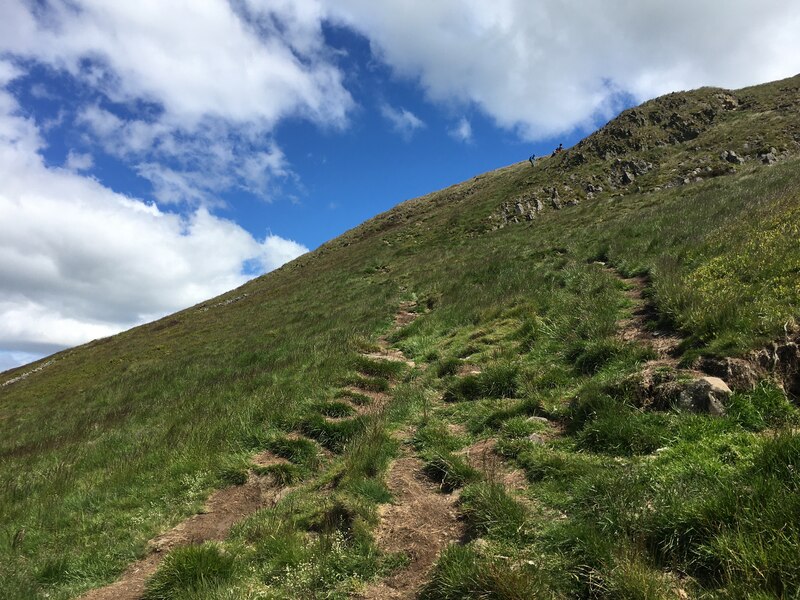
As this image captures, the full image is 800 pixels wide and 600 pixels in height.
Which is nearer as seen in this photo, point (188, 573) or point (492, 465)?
point (188, 573)

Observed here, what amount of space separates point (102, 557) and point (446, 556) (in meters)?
4.79

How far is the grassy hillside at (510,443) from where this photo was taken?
3.98 m

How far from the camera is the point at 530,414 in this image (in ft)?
25.2

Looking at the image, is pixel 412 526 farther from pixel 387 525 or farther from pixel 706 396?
pixel 706 396

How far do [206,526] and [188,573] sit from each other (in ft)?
5.24

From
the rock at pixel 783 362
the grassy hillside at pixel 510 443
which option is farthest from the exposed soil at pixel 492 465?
the rock at pixel 783 362

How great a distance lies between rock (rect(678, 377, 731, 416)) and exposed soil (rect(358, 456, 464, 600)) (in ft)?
11.4

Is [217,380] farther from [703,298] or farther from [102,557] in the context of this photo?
[703,298]

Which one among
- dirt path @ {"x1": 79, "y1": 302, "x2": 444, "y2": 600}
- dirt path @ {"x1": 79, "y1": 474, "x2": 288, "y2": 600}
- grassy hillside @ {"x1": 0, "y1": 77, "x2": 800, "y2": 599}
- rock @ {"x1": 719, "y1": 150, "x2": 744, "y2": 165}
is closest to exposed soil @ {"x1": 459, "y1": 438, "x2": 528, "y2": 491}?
grassy hillside @ {"x1": 0, "y1": 77, "x2": 800, "y2": 599}

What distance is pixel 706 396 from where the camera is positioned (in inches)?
235

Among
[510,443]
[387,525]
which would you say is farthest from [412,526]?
[510,443]

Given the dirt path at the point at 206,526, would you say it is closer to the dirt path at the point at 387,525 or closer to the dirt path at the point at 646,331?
the dirt path at the point at 387,525

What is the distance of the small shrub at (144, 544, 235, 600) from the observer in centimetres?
493

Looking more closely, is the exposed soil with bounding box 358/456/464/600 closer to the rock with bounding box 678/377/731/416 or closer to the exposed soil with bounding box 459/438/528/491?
the exposed soil with bounding box 459/438/528/491
